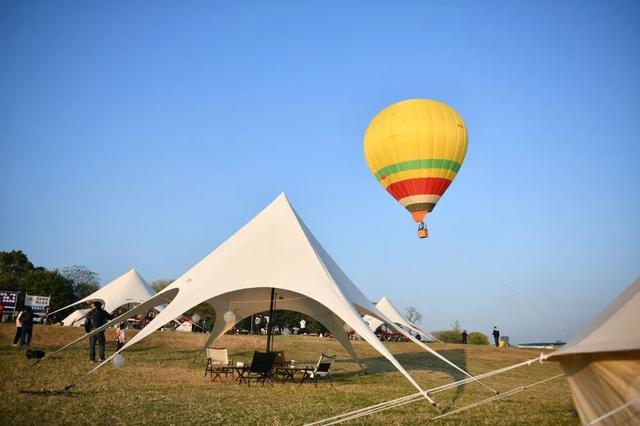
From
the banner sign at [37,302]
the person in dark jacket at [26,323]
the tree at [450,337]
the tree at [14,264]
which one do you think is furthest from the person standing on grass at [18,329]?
the tree at [14,264]

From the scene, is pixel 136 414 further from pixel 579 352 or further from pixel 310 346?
pixel 310 346

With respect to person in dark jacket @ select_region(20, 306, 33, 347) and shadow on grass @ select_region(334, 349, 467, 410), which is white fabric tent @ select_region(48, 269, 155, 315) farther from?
shadow on grass @ select_region(334, 349, 467, 410)

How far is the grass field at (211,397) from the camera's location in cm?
616

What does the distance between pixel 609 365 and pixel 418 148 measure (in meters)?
10.5

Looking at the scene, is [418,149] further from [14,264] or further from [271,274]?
[14,264]

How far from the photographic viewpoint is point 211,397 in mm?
7805

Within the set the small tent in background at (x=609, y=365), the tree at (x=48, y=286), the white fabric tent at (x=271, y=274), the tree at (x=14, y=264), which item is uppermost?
the tree at (x=14, y=264)

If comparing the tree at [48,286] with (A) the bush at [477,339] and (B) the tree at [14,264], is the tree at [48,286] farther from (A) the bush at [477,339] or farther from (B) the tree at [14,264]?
(A) the bush at [477,339]

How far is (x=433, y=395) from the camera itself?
8.88 metres

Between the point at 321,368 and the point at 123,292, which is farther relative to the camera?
the point at 123,292

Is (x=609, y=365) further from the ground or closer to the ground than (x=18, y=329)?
closer to the ground

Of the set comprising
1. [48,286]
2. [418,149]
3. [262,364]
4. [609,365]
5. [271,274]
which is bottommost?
[262,364]

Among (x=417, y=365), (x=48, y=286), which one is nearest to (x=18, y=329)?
(x=417, y=365)

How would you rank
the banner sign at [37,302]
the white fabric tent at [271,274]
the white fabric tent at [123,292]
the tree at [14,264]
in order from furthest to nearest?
the tree at [14,264] → the banner sign at [37,302] → the white fabric tent at [123,292] → the white fabric tent at [271,274]
